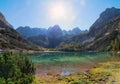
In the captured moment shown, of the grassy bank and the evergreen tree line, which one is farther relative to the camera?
the grassy bank

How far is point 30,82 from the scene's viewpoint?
1532 inches

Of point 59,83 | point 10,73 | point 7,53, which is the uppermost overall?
point 7,53

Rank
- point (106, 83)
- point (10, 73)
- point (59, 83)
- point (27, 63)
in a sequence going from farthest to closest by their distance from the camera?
1. point (59, 83)
2. point (106, 83)
3. point (27, 63)
4. point (10, 73)

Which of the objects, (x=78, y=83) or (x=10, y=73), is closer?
(x=10, y=73)

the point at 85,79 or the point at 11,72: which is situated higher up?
the point at 11,72

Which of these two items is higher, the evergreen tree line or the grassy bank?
the evergreen tree line

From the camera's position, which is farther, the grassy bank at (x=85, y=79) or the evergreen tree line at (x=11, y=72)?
the grassy bank at (x=85, y=79)

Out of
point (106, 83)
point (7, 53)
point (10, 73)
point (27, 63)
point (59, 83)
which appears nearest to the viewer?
point (10, 73)

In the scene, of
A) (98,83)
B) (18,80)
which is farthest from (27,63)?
(98,83)

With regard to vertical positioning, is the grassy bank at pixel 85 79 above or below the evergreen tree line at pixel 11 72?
below

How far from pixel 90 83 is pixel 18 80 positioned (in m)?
21.5

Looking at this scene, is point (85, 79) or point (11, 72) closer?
point (11, 72)

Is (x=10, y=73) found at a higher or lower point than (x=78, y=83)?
higher

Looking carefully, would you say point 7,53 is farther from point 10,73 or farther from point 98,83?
point 98,83
